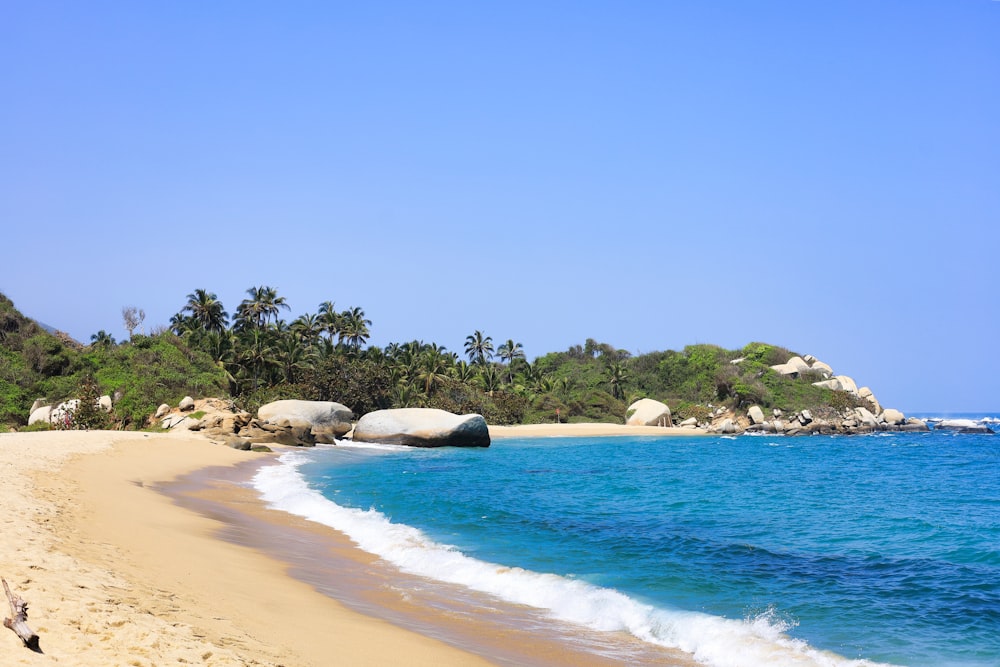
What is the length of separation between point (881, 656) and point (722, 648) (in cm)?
175

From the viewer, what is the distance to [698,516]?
719 inches

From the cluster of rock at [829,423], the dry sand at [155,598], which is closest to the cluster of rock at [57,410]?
the dry sand at [155,598]

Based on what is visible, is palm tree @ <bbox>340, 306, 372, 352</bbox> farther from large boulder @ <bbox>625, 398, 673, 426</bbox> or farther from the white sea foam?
the white sea foam

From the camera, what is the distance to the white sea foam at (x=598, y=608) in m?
8.33

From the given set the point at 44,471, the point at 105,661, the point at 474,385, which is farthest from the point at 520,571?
the point at 474,385

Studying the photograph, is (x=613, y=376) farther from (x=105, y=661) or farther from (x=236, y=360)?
(x=105, y=661)

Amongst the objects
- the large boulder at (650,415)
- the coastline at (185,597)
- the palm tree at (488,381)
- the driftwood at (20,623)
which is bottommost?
the coastline at (185,597)

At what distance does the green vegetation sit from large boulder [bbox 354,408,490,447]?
10.1m

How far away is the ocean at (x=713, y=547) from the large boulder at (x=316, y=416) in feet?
45.2

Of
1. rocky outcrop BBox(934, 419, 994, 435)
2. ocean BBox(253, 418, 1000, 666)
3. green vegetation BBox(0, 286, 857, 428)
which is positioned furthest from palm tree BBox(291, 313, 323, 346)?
rocky outcrop BBox(934, 419, 994, 435)

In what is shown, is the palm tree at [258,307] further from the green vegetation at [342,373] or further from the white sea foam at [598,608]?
the white sea foam at [598,608]

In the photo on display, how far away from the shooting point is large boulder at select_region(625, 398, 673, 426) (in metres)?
73.5

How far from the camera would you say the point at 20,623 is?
5.40m

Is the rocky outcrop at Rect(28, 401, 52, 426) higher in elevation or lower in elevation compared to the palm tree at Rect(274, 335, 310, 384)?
lower
